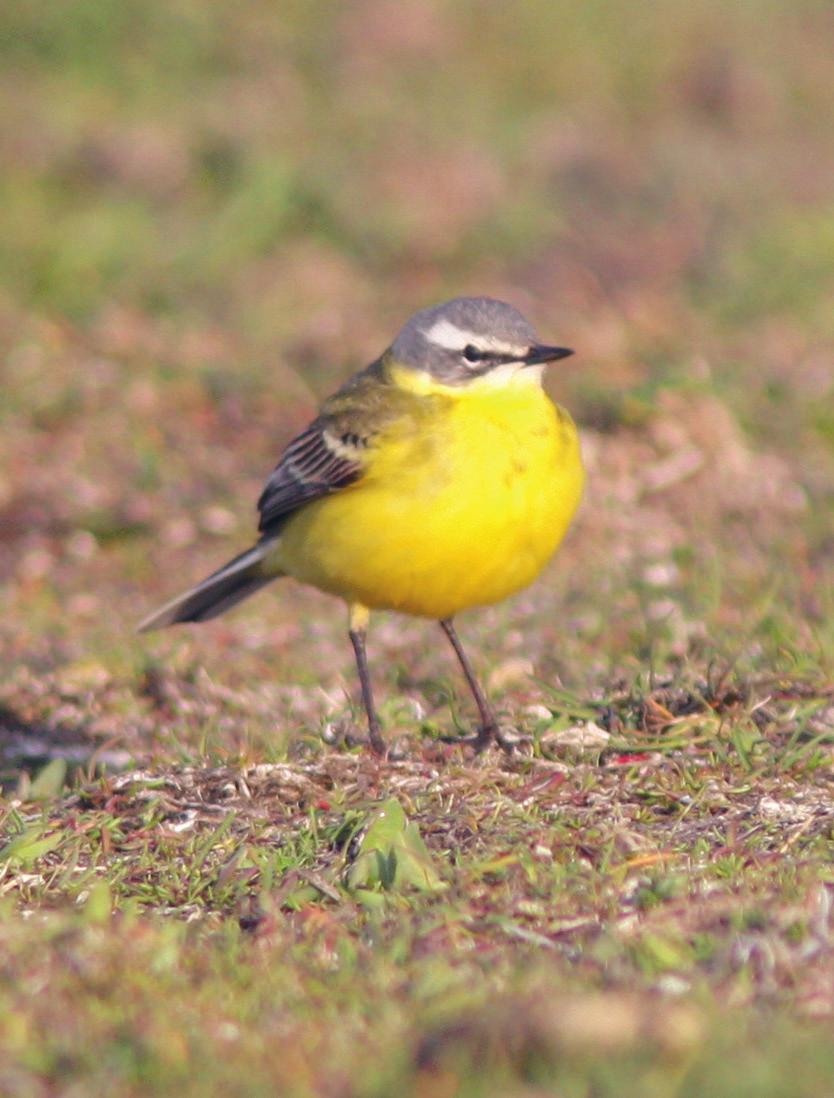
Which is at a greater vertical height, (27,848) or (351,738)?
(27,848)

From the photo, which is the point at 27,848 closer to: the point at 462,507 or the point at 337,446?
the point at 462,507

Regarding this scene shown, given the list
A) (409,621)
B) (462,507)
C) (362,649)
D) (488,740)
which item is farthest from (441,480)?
(409,621)

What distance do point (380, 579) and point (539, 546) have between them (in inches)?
20.9

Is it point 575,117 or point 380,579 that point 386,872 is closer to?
point 380,579

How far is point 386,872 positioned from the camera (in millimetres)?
4910

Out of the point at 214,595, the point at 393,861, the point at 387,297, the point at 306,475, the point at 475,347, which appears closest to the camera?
the point at 393,861

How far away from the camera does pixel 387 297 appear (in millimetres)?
12375

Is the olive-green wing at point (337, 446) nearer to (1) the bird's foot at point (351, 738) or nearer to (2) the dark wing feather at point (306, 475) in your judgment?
(2) the dark wing feather at point (306, 475)

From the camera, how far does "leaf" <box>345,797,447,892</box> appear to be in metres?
4.86

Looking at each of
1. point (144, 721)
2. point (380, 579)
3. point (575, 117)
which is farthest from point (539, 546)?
point (575, 117)

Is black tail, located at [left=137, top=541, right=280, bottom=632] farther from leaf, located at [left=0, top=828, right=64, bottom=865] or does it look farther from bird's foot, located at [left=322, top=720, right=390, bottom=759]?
leaf, located at [left=0, top=828, right=64, bottom=865]

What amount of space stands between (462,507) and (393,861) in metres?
1.40

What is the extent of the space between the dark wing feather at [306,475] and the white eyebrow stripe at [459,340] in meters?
0.47

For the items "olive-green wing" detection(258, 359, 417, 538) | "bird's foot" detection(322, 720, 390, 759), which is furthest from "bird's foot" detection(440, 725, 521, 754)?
"olive-green wing" detection(258, 359, 417, 538)
